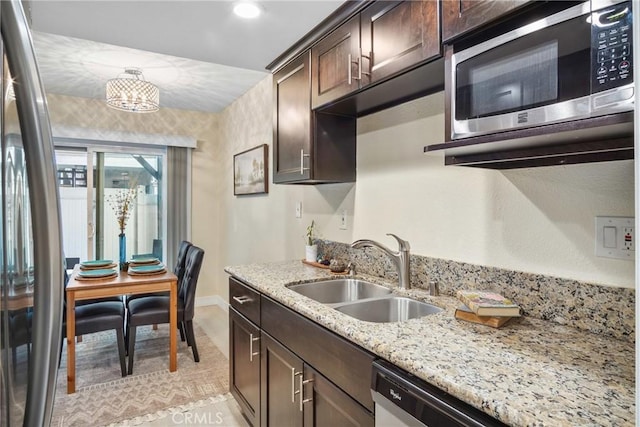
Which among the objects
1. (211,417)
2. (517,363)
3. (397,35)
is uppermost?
(397,35)

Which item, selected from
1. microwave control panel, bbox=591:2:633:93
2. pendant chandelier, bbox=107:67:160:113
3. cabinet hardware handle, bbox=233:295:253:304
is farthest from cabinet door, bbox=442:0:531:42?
pendant chandelier, bbox=107:67:160:113

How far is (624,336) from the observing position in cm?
104

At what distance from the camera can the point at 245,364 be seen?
2.06 meters

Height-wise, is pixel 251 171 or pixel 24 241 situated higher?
pixel 251 171

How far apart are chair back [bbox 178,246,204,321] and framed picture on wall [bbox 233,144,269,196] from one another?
921mm

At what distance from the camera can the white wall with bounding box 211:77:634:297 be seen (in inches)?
45.1

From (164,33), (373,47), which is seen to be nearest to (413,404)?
(373,47)

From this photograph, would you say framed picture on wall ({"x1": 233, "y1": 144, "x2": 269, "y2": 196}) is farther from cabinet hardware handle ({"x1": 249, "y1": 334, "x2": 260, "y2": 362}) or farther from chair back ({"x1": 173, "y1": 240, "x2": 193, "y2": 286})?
cabinet hardware handle ({"x1": 249, "y1": 334, "x2": 260, "y2": 362})

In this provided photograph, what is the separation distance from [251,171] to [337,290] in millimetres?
2149

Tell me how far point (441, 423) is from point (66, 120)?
4670 mm

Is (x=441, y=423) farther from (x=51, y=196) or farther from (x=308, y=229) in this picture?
(x=308, y=229)

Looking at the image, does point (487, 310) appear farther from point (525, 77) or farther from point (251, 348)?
point (251, 348)

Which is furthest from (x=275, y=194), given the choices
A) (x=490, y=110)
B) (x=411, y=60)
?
(x=490, y=110)

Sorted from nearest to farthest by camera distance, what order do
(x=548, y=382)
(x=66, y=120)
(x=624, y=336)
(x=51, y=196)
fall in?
1. (x=51, y=196)
2. (x=548, y=382)
3. (x=624, y=336)
4. (x=66, y=120)
